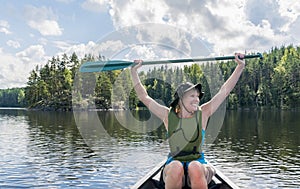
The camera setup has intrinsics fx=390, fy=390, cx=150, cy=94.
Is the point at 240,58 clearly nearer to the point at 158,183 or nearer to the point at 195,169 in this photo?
the point at 195,169

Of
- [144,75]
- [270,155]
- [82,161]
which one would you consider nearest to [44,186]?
[82,161]

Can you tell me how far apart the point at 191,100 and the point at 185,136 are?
49 centimetres

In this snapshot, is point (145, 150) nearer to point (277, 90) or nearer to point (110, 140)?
point (110, 140)

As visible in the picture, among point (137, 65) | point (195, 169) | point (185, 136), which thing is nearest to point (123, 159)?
point (137, 65)

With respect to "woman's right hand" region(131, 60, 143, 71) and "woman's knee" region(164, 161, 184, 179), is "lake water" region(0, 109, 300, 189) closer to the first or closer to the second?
"woman's right hand" region(131, 60, 143, 71)

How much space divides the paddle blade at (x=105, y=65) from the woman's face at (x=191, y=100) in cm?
193

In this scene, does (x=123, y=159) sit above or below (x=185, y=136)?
below

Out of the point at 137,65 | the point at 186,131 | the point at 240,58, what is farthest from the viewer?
the point at 137,65

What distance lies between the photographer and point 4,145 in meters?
23.1

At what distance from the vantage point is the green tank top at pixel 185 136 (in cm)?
523

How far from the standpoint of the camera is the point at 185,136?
206 inches

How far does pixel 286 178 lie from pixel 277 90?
77228mm

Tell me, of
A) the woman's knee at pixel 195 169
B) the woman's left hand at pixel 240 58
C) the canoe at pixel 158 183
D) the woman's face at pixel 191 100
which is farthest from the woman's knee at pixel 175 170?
the woman's left hand at pixel 240 58

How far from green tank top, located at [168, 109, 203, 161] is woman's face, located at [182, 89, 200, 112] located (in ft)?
0.32
